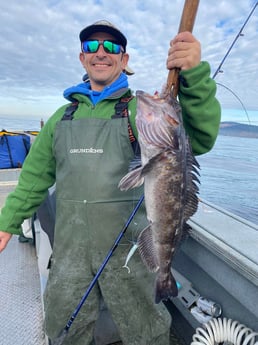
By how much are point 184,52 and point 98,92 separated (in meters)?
0.82

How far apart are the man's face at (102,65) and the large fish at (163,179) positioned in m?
0.56

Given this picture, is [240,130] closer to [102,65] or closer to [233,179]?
[102,65]

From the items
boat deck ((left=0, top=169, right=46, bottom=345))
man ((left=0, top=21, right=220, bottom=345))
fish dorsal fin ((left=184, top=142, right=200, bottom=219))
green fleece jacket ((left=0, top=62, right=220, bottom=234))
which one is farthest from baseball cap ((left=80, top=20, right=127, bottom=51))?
boat deck ((left=0, top=169, right=46, bottom=345))

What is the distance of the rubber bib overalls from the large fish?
257 mm

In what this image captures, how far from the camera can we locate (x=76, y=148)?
1.98 metres

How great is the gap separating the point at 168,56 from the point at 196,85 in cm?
22

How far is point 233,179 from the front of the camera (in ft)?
24.5

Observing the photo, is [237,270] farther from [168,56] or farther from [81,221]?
[168,56]

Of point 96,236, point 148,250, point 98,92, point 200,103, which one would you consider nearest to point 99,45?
point 98,92

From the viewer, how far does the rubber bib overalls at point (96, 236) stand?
1.95 metres

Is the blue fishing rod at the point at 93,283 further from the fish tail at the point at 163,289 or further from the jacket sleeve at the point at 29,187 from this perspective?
the jacket sleeve at the point at 29,187

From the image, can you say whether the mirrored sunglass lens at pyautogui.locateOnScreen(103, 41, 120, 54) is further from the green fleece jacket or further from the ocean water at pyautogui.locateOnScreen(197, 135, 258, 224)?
the ocean water at pyautogui.locateOnScreen(197, 135, 258, 224)

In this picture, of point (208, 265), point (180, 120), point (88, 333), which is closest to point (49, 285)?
point (88, 333)

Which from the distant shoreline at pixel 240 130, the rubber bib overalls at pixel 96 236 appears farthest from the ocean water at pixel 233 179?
the rubber bib overalls at pixel 96 236
